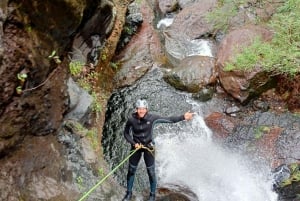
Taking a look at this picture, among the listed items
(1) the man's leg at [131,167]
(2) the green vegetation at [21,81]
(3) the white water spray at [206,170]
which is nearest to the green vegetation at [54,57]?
(2) the green vegetation at [21,81]

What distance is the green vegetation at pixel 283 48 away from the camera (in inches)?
306

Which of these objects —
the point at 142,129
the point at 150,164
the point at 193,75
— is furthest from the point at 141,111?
the point at 193,75

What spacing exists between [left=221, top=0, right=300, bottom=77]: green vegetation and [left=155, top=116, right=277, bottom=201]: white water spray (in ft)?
7.59

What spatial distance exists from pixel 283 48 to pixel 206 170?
321 cm

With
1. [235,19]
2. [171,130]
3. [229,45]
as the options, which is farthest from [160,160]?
[235,19]

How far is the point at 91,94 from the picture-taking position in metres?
9.57

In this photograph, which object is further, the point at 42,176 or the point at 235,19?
the point at 235,19

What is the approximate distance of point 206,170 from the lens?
351 inches

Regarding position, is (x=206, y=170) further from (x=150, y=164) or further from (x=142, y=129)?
(x=142, y=129)

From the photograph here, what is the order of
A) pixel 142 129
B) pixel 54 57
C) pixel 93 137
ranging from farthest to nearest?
pixel 93 137, pixel 54 57, pixel 142 129

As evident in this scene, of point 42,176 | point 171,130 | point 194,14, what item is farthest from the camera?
point 194,14

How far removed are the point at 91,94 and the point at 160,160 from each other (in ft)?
7.72

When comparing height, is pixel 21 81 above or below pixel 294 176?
above

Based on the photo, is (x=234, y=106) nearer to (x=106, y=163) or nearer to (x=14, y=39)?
(x=106, y=163)
